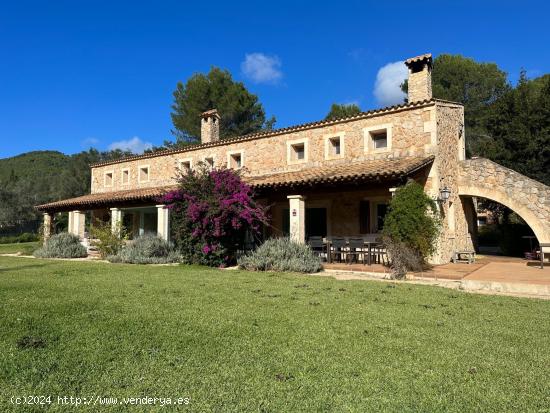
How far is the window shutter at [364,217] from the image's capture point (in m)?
14.1

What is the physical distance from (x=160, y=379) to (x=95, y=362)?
75cm

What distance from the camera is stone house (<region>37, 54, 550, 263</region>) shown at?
12258 millimetres

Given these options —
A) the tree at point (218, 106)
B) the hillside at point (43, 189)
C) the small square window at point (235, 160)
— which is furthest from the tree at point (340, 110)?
the hillside at point (43, 189)

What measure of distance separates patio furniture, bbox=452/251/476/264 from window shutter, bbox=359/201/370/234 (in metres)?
3.09

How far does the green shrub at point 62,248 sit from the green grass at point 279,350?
443 inches

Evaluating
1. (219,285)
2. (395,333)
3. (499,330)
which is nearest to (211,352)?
(395,333)

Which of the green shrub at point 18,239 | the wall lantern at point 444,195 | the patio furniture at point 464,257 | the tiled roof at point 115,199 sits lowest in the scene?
the patio furniture at point 464,257

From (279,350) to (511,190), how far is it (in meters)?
12.3

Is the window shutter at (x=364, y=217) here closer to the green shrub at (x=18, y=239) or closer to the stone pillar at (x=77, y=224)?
the stone pillar at (x=77, y=224)

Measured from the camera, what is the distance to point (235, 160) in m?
18.0

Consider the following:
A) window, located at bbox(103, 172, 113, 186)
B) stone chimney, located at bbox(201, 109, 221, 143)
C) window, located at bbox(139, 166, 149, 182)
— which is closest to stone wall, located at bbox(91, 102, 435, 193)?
window, located at bbox(139, 166, 149, 182)

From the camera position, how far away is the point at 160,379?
117 inches

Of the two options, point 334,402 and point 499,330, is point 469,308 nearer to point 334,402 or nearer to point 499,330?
point 499,330

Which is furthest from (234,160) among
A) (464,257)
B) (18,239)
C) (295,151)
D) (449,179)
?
(18,239)
